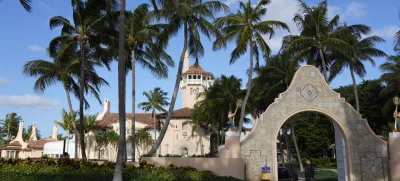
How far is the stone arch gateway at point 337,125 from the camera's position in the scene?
20.1 m

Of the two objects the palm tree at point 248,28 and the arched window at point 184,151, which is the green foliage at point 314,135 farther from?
the palm tree at point 248,28

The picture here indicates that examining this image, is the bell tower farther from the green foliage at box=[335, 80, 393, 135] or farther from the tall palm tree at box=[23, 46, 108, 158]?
the tall palm tree at box=[23, 46, 108, 158]

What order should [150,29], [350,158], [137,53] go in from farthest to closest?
[137,53] → [150,29] → [350,158]

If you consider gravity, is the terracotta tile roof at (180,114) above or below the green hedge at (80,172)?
above

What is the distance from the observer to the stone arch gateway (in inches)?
791

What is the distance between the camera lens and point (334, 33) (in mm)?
26219

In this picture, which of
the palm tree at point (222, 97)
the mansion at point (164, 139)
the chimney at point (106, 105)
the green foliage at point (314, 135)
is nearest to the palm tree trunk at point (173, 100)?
the palm tree at point (222, 97)

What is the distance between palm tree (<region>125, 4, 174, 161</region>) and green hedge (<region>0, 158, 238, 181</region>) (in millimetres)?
7217

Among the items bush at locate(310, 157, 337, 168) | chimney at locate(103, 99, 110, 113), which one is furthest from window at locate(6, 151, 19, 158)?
bush at locate(310, 157, 337, 168)

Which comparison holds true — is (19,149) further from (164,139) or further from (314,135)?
(314,135)

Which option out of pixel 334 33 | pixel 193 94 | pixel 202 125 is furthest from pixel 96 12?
pixel 193 94

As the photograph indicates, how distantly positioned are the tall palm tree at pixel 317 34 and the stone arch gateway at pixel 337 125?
19.4 ft

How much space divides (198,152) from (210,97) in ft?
42.4

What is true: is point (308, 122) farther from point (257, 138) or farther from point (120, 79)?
point (120, 79)
